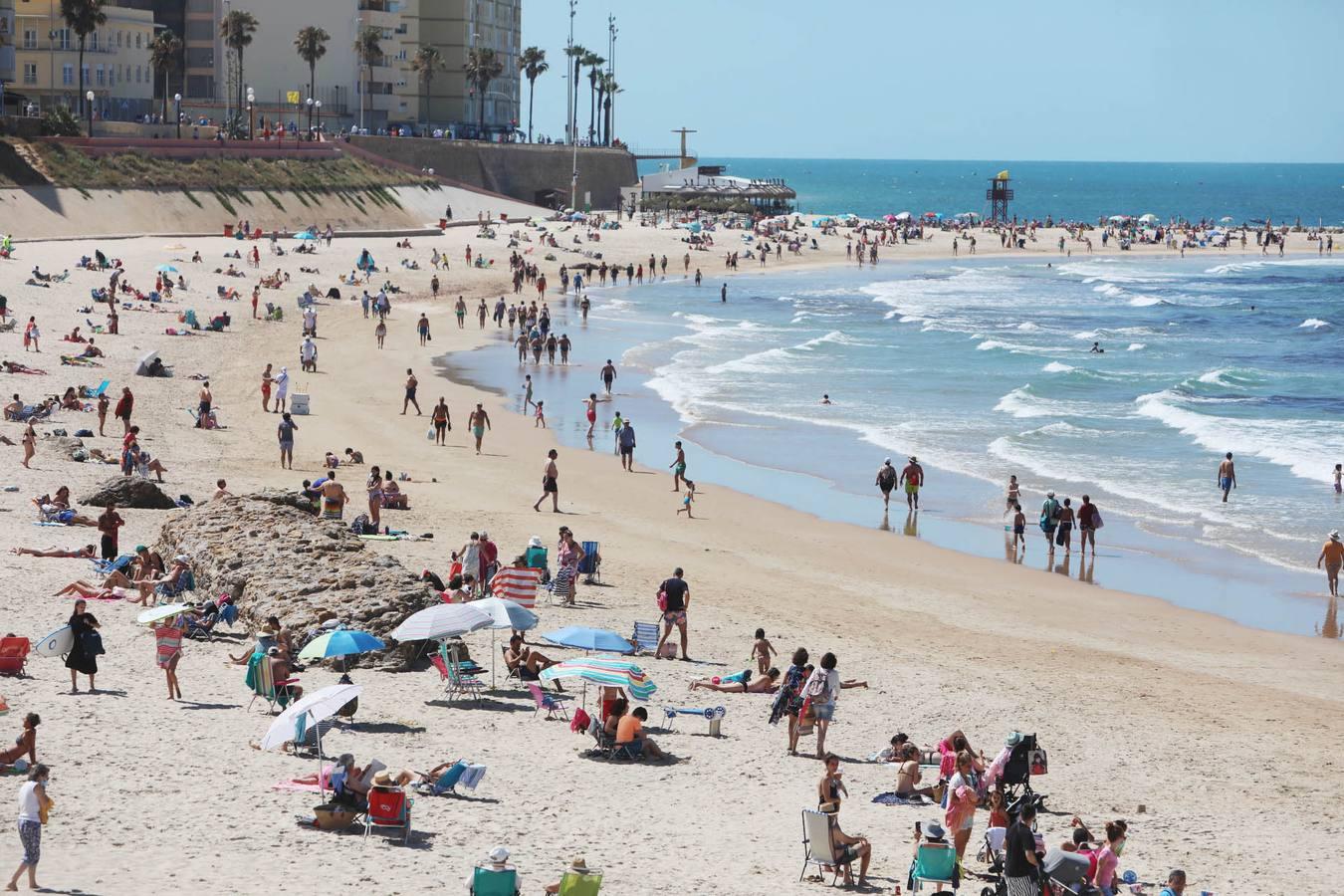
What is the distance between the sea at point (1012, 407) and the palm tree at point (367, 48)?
24722 millimetres

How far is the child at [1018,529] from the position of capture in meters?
23.8

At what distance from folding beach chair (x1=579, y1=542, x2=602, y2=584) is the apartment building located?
176ft

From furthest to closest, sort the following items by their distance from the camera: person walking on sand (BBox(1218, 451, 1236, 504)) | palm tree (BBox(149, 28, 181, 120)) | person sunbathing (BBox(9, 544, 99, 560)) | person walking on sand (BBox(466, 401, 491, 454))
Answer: palm tree (BBox(149, 28, 181, 120))
person walking on sand (BBox(466, 401, 491, 454))
person walking on sand (BBox(1218, 451, 1236, 504))
person sunbathing (BBox(9, 544, 99, 560))

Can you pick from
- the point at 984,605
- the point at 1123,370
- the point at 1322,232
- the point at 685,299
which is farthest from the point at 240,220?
the point at 1322,232

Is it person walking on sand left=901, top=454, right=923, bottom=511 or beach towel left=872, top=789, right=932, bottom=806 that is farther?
person walking on sand left=901, top=454, right=923, bottom=511

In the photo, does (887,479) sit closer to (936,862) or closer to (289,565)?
(289,565)

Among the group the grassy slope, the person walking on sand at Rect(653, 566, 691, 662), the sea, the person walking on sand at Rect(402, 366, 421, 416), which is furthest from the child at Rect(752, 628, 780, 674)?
the grassy slope

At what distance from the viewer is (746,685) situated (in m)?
16.2

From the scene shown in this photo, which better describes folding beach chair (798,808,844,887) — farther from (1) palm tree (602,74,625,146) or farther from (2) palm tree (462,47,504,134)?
(1) palm tree (602,74,625,146)

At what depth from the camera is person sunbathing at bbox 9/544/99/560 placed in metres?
18.8

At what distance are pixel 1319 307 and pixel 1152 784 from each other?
183 ft

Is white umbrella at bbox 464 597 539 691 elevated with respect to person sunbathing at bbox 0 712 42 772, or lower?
elevated

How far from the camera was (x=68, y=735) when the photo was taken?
43.1 feet

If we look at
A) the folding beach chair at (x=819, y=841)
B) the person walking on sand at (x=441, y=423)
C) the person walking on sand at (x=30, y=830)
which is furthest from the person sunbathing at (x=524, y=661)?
the person walking on sand at (x=441, y=423)
